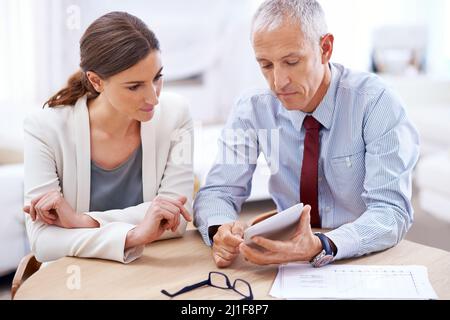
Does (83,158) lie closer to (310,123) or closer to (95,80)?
(95,80)

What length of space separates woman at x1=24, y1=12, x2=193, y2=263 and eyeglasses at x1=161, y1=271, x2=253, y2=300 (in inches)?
7.2

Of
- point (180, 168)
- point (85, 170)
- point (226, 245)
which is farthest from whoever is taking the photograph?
point (180, 168)

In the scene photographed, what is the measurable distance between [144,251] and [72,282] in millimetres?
226

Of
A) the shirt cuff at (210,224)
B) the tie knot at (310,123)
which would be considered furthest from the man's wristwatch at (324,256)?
the tie knot at (310,123)

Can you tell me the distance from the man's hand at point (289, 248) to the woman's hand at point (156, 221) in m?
0.19

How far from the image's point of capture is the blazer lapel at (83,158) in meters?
1.50

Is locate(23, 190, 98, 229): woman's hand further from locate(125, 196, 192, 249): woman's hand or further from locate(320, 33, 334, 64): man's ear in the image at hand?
locate(320, 33, 334, 64): man's ear

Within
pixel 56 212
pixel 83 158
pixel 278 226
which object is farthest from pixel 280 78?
pixel 56 212

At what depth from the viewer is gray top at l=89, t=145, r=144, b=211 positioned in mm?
1550

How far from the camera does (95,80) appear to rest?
4.86ft

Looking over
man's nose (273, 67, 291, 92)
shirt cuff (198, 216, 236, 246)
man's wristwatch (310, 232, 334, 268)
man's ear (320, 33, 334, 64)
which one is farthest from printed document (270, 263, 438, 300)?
man's ear (320, 33, 334, 64)

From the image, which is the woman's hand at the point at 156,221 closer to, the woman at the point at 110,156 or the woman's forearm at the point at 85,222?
the woman at the point at 110,156

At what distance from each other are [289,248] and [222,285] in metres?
0.16
